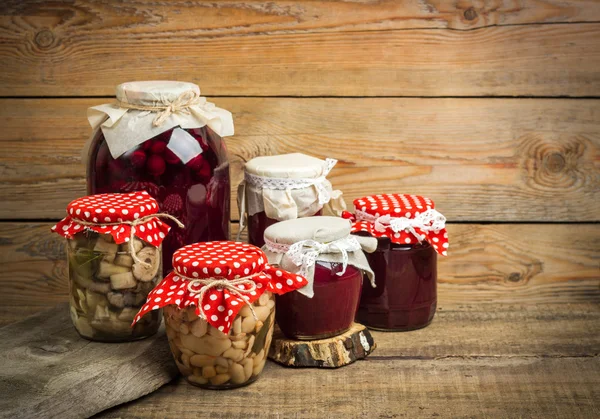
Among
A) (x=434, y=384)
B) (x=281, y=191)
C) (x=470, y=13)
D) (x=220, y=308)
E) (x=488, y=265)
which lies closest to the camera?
(x=220, y=308)

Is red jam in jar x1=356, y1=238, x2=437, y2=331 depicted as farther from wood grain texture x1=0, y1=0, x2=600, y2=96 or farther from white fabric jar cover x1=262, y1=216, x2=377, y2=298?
wood grain texture x1=0, y1=0, x2=600, y2=96

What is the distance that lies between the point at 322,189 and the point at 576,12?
53cm

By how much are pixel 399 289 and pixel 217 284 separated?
331mm

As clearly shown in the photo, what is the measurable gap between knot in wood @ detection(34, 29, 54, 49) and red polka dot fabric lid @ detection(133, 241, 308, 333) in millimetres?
529

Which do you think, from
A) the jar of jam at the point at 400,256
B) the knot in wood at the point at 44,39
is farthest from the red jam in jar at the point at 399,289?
the knot in wood at the point at 44,39

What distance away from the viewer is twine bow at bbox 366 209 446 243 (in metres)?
1.10

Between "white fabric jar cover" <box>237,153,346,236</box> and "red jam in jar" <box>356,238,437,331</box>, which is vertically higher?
"white fabric jar cover" <box>237,153,346,236</box>

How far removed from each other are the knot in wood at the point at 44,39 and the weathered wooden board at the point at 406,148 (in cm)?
9

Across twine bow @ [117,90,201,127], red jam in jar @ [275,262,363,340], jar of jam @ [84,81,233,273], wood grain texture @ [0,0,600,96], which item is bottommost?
red jam in jar @ [275,262,363,340]

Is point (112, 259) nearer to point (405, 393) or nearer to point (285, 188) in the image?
point (285, 188)

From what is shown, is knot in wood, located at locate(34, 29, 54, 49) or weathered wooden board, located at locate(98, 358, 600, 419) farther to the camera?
knot in wood, located at locate(34, 29, 54, 49)

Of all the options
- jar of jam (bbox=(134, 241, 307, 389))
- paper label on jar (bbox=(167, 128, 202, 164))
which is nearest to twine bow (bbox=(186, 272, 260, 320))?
jar of jam (bbox=(134, 241, 307, 389))

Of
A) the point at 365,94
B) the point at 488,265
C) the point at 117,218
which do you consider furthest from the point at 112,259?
the point at 488,265

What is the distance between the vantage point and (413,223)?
1.10 meters
